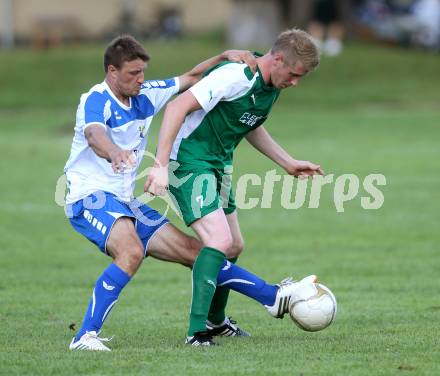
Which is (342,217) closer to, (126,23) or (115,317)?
(115,317)

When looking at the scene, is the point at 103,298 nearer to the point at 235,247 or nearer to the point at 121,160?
the point at 121,160

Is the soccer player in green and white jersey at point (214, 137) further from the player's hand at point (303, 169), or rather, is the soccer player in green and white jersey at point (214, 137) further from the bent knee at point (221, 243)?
the player's hand at point (303, 169)

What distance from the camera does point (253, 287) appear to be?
23.4ft

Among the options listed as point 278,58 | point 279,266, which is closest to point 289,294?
point 278,58

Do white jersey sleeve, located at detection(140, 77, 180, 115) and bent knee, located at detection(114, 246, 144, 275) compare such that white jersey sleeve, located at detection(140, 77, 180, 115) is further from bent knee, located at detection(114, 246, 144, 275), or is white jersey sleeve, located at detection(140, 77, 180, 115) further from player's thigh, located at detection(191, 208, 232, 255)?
bent knee, located at detection(114, 246, 144, 275)

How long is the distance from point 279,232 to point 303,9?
2440 cm

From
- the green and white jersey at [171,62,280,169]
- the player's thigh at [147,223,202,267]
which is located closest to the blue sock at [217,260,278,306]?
the player's thigh at [147,223,202,267]

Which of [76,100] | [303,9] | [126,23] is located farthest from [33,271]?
[126,23]

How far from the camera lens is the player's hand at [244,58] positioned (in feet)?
22.9

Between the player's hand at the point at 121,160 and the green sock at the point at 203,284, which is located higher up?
the player's hand at the point at 121,160

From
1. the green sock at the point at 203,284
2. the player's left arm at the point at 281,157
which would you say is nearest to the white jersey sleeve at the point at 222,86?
the player's left arm at the point at 281,157

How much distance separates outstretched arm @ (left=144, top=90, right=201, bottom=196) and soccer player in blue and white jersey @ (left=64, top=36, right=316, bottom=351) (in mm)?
160

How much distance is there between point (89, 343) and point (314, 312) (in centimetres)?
147

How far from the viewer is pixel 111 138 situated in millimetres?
6750
